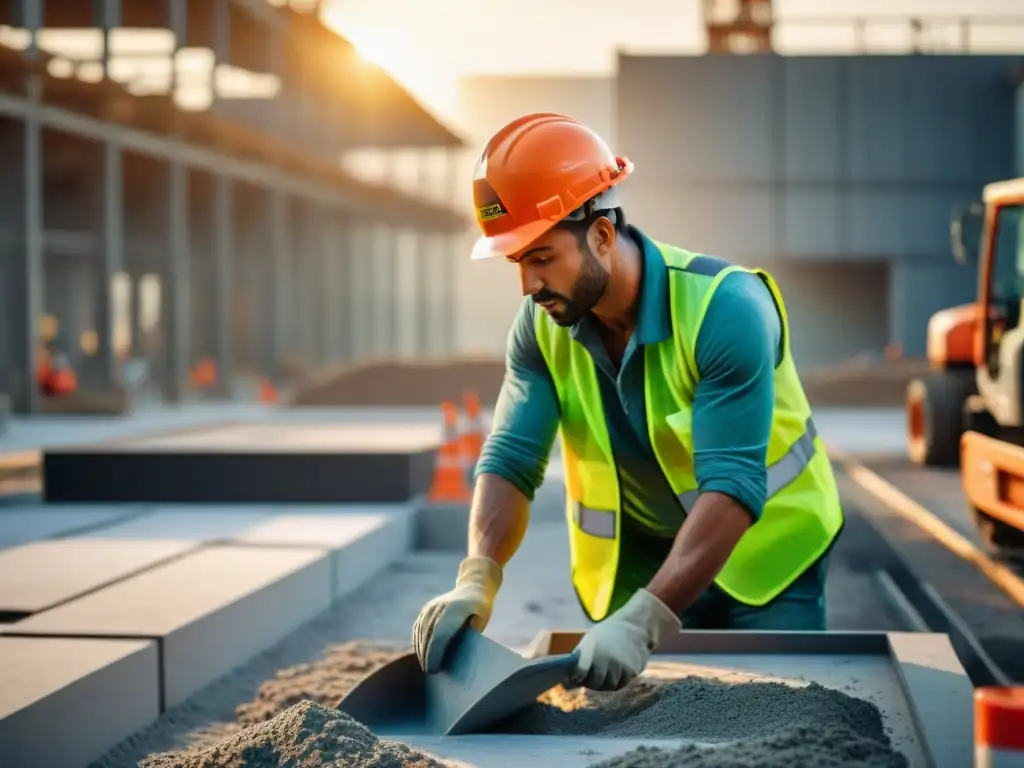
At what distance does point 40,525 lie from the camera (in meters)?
8.86

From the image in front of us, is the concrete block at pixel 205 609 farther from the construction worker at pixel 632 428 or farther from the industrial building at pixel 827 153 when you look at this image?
the industrial building at pixel 827 153

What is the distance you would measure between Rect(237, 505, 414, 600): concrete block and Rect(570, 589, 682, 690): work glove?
423 cm

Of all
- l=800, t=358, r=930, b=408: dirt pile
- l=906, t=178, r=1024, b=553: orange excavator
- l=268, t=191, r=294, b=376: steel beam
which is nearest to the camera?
l=906, t=178, r=1024, b=553: orange excavator

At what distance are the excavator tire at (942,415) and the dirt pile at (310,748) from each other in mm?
11335

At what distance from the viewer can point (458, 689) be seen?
12.5 ft

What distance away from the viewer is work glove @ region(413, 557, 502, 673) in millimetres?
3793

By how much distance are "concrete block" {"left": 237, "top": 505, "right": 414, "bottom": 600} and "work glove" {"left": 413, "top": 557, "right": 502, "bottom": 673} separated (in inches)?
151

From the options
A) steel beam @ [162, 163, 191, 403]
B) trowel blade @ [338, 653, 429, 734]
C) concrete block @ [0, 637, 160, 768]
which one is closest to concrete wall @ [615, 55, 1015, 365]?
steel beam @ [162, 163, 191, 403]

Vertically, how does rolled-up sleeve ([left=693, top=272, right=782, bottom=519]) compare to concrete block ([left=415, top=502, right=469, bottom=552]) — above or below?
above

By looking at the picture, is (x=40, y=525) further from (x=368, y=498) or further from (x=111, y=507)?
(x=368, y=498)

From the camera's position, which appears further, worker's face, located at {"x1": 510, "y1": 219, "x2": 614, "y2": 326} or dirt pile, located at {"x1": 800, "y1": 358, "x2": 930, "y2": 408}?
dirt pile, located at {"x1": 800, "y1": 358, "x2": 930, "y2": 408}

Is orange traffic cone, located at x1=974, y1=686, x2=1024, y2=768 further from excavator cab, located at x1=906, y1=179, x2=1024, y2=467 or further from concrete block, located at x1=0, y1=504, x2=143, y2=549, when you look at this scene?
concrete block, located at x1=0, y1=504, x2=143, y2=549

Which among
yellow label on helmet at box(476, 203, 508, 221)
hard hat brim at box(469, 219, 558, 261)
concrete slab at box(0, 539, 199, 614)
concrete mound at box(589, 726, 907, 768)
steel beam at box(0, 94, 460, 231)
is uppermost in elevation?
steel beam at box(0, 94, 460, 231)

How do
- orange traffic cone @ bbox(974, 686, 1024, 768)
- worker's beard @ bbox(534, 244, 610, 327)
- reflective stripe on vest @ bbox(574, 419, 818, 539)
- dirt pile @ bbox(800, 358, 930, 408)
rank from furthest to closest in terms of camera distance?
dirt pile @ bbox(800, 358, 930, 408) → reflective stripe on vest @ bbox(574, 419, 818, 539) → worker's beard @ bbox(534, 244, 610, 327) → orange traffic cone @ bbox(974, 686, 1024, 768)
